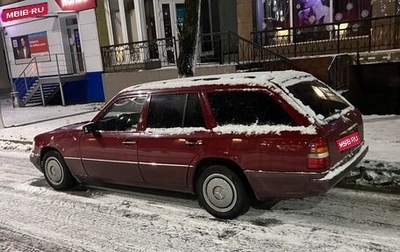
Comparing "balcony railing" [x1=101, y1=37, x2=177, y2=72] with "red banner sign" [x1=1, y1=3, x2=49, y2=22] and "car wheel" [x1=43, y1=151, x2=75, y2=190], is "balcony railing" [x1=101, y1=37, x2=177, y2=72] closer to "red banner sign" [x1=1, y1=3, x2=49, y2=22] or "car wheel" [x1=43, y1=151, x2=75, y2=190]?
"red banner sign" [x1=1, y1=3, x2=49, y2=22]

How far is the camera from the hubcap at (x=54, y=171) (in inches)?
237

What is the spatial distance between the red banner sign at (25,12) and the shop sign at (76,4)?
→ 42.6 inches

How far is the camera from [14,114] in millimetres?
16062

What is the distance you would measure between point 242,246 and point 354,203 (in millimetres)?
1711

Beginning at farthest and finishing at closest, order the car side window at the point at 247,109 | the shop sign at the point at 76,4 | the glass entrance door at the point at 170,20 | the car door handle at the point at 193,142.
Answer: the shop sign at the point at 76,4, the glass entrance door at the point at 170,20, the car door handle at the point at 193,142, the car side window at the point at 247,109

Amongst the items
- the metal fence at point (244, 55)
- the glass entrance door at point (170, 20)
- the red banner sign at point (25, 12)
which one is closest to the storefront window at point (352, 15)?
the metal fence at point (244, 55)

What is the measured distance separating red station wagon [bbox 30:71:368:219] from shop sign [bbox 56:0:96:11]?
12219mm

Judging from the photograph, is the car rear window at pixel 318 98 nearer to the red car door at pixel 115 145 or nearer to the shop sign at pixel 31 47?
the red car door at pixel 115 145

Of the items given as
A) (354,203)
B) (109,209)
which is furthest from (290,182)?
(109,209)

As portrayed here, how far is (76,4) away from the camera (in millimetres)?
16828

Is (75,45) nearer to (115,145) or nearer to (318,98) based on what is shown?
(115,145)

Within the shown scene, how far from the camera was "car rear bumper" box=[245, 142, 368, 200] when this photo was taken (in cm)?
388

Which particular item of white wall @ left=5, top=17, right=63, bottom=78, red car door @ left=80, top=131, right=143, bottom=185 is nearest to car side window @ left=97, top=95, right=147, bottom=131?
red car door @ left=80, top=131, right=143, bottom=185

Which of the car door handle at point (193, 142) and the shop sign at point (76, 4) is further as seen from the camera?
the shop sign at point (76, 4)
